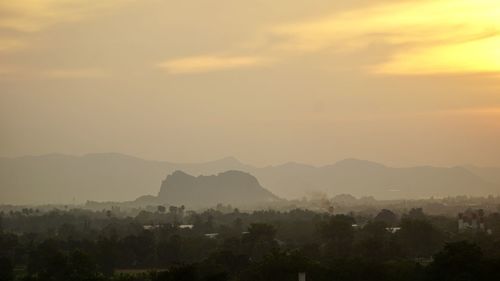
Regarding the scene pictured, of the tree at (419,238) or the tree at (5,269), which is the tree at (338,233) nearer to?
the tree at (419,238)

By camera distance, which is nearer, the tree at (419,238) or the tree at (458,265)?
the tree at (458,265)

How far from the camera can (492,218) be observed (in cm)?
9238

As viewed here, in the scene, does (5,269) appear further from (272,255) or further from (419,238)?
(419,238)

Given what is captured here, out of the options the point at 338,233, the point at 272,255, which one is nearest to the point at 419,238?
the point at 338,233

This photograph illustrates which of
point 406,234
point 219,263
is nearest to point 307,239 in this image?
point 406,234

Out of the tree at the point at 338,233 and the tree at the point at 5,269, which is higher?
the tree at the point at 338,233

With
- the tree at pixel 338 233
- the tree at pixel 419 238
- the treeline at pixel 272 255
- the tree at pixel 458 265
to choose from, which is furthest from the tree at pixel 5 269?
the tree at pixel 419 238

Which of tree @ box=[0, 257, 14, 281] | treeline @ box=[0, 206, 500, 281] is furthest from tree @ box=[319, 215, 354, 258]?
tree @ box=[0, 257, 14, 281]

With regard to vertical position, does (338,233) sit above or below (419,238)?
above

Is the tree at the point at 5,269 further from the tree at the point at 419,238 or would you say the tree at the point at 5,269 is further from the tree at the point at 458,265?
the tree at the point at 419,238

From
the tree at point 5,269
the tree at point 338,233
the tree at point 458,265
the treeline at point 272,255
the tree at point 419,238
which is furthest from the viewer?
the tree at point 419,238

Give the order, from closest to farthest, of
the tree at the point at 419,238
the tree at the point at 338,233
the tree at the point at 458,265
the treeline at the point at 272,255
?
the tree at the point at 458,265, the treeline at the point at 272,255, the tree at the point at 338,233, the tree at the point at 419,238

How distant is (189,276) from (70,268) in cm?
1216

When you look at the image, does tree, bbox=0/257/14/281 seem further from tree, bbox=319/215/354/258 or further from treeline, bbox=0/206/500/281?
tree, bbox=319/215/354/258
